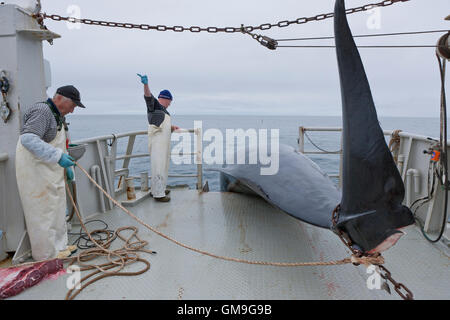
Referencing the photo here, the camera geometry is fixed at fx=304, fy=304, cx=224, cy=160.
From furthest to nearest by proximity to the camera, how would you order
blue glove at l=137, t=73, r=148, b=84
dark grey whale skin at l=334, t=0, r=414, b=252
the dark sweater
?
the dark sweater → blue glove at l=137, t=73, r=148, b=84 → dark grey whale skin at l=334, t=0, r=414, b=252

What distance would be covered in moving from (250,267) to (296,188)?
941 millimetres

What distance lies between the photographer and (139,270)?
122 inches

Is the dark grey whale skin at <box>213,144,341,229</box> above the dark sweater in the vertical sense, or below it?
below

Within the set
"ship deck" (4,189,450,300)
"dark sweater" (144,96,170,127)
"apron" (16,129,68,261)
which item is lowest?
"ship deck" (4,189,450,300)

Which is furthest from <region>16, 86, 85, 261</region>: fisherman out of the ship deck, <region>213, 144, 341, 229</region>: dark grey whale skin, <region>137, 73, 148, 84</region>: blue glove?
<region>213, 144, 341, 229</region>: dark grey whale skin

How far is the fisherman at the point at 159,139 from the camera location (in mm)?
5219

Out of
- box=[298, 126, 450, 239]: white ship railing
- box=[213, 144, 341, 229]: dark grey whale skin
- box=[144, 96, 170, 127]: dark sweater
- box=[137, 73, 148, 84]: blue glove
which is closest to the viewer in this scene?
box=[213, 144, 341, 229]: dark grey whale skin

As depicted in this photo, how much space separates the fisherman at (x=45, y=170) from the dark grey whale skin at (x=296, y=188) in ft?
6.80

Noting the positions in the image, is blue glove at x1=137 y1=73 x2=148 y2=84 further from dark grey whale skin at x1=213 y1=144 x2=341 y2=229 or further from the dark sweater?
dark grey whale skin at x1=213 y1=144 x2=341 y2=229

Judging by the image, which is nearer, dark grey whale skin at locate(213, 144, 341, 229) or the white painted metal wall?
dark grey whale skin at locate(213, 144, 341, 229)

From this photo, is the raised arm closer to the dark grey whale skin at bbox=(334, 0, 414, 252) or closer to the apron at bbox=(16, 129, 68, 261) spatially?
the apron at bbox=(16, 129, 68, 261)

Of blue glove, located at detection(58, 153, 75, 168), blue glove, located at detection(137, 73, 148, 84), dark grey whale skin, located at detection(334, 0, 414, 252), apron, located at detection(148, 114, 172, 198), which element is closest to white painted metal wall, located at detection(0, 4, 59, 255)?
blue glove, located at detection(58, 153, 75, 168)

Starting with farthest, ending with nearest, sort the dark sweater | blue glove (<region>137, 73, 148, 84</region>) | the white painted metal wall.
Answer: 1. the dark sweater
2. blue glove (<region>137, 73, 148, 84</region>)
3. the white painted metal wall

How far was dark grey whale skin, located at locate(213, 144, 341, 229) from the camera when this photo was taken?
2625 millimetres
